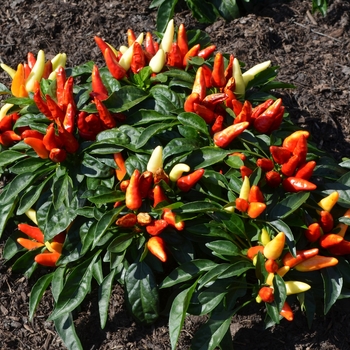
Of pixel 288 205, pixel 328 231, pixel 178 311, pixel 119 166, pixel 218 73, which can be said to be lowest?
pixel 328 231

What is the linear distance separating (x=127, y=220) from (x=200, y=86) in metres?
0.98

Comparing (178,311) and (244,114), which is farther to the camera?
(244,114)

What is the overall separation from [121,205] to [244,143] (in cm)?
83

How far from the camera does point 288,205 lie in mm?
3684

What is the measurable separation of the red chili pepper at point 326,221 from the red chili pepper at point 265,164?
401 mm

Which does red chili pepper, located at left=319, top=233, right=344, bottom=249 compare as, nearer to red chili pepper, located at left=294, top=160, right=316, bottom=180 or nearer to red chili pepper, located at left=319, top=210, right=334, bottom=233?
red chili pepper, located at left=319, top=210, right=334, bottom=233

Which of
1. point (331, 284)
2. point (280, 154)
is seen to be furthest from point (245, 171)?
point (331, 284)

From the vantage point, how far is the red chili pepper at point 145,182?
146 inches

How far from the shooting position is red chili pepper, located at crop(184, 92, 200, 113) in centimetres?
393

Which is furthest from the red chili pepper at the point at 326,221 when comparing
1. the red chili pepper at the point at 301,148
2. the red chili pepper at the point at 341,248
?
the red chili pepper at the point at 301,148

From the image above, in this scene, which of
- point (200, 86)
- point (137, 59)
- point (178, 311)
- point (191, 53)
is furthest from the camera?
point (191, 53)

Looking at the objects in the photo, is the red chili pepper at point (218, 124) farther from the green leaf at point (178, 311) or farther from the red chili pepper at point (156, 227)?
the green leaf at point (178, 311)

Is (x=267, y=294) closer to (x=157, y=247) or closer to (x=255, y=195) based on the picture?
(x=255, y=195)

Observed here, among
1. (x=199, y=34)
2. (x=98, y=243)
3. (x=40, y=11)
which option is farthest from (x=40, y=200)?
(x=40, y=11)
